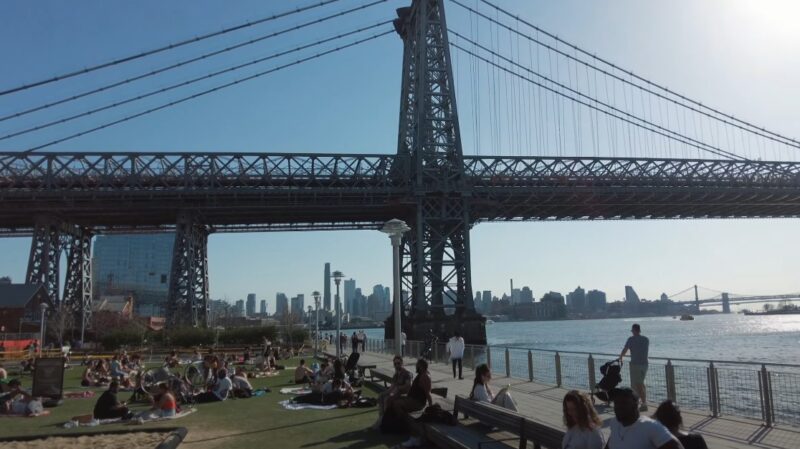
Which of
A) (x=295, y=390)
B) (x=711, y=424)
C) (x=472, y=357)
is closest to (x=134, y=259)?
(x=472, y=357)

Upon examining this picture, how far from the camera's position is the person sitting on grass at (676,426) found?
581 cm

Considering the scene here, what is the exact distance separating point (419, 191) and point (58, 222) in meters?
30.7

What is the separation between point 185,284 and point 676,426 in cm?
4996

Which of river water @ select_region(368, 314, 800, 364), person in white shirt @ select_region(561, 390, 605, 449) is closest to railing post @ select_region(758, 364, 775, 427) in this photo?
person in white shirt @ select_region(561, 390, 605, 449)

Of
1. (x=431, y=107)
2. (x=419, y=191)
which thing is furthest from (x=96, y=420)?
(x=431, y=107)

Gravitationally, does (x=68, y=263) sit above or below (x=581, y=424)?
above

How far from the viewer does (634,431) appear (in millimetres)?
5520

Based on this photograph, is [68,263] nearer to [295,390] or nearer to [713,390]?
[295,390]

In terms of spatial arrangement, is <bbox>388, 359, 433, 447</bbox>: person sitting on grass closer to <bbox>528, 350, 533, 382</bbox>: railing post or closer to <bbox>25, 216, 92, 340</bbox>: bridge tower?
<bbox>528, 350, 533, 382</bbox>: railing post

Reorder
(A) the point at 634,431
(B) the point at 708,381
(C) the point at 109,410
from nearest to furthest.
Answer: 1. (A) the point at 634,431
2. (B) the point at 708,381
3. (C) the point at 109,410

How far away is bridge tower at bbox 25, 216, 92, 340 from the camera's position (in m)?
51.2

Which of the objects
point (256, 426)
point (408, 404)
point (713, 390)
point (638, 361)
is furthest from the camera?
point (638, 361)

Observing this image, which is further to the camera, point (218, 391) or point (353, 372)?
point (353, 372)

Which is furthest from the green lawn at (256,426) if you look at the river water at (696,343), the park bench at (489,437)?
the river water at (696,343)
